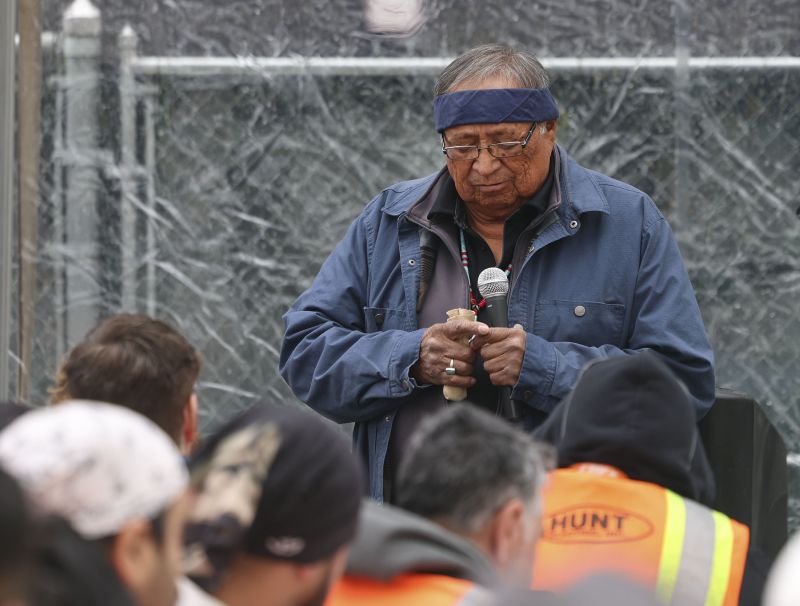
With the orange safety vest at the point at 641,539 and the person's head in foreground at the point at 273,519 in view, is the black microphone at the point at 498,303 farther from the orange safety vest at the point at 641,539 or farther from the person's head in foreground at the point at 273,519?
the person's head in foreground at the point at 273,519

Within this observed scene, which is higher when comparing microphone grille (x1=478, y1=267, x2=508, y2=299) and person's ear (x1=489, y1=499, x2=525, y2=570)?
microphone grille (x1=478, y1=267, x2=508, y2=299)

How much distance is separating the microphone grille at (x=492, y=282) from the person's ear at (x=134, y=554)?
1788 millimetres

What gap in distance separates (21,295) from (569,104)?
1.83 meters

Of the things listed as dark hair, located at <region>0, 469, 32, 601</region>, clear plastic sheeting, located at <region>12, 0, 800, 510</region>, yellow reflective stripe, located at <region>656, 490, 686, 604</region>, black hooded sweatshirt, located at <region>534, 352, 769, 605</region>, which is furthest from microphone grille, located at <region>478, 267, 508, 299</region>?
dark hair, located at <region>0, 469, 32, 601</region>

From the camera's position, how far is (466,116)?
3814mm

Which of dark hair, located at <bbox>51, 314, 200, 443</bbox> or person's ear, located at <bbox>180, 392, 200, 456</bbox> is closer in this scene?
dark hair, located at <bbox>51, 314, 200, 443</bbox>

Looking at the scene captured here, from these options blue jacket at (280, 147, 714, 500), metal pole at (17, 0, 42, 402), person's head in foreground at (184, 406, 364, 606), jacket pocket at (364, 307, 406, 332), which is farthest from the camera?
metal pole at (17, 0, 42, 402)

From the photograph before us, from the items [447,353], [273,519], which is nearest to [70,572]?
[273,519]

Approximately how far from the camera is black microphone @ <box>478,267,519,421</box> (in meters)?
3.64

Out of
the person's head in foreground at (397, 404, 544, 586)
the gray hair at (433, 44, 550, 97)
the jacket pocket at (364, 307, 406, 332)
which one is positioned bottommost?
the jacket pocket at (364, 307, 406, 332)

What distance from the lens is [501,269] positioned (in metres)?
3.86

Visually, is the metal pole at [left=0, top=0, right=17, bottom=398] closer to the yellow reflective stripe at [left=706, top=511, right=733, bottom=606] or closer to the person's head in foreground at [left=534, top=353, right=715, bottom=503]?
the person's head in foreground at [left=534, top=353, right=715, bottom=503]

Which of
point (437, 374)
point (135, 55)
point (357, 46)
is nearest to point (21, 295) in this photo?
point (135, 55)

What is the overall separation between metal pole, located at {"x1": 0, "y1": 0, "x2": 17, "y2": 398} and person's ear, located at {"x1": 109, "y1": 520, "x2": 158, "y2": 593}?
243 centimetres
